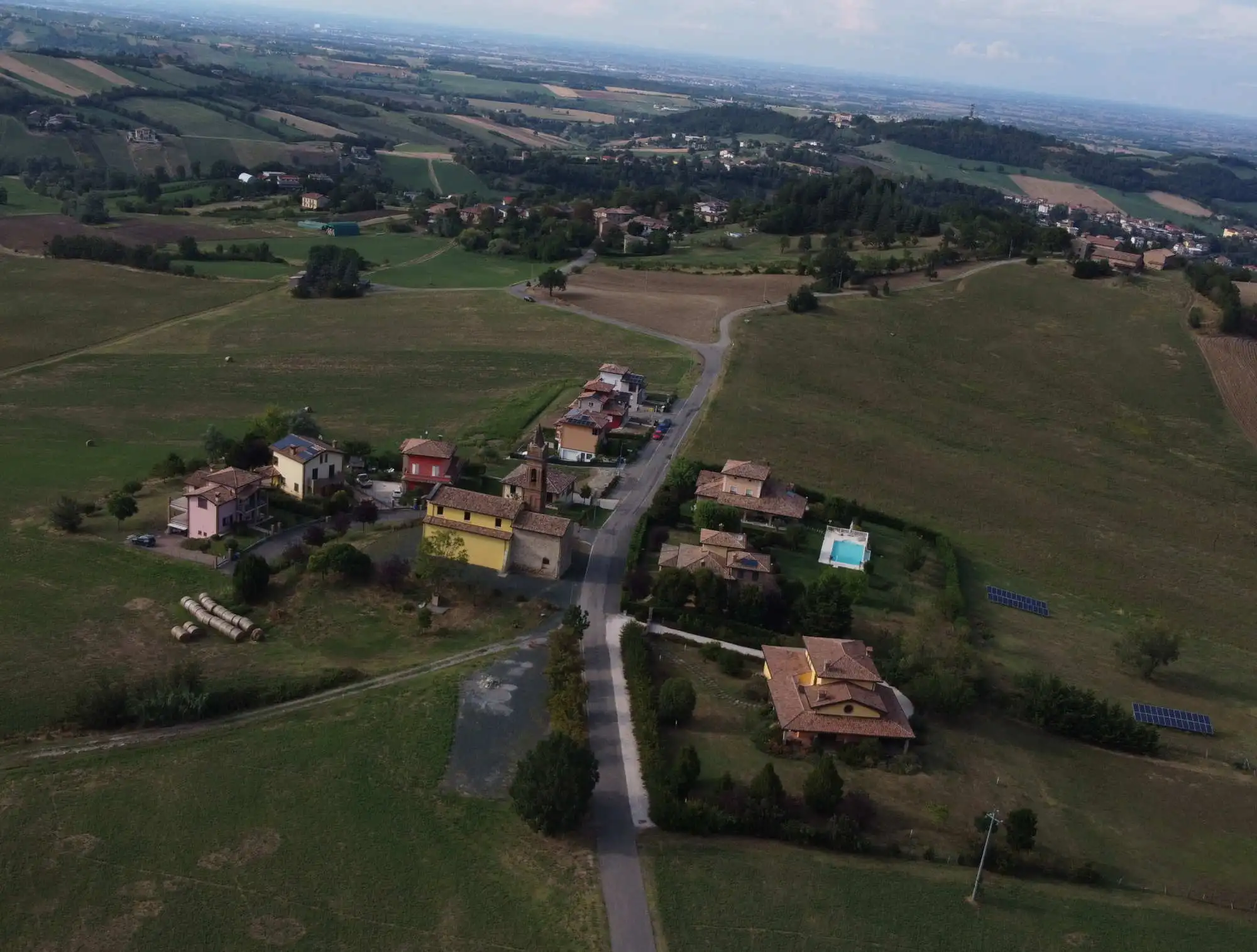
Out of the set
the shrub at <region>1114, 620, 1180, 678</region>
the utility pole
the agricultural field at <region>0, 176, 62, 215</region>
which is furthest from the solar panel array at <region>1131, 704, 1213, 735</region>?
the agricultural field at <region>0, 176, 62, 215</region>

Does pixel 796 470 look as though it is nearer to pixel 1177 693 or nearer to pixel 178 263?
pixel 1177 693

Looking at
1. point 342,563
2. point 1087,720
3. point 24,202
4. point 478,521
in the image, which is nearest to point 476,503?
point 478,521

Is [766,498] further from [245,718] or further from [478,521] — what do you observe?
[245,718]

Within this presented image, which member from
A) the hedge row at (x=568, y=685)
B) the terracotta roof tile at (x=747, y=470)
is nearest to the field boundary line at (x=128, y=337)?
the terracotta roof tile at (x=747, y=470)

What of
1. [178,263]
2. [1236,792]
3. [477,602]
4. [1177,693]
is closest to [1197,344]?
[1177,693]

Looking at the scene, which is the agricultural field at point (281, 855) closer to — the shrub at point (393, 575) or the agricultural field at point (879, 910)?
the agricultural field at point (879, 910)

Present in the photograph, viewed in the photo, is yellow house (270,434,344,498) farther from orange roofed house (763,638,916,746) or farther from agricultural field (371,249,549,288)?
agricultural field (371,249,549,288)
